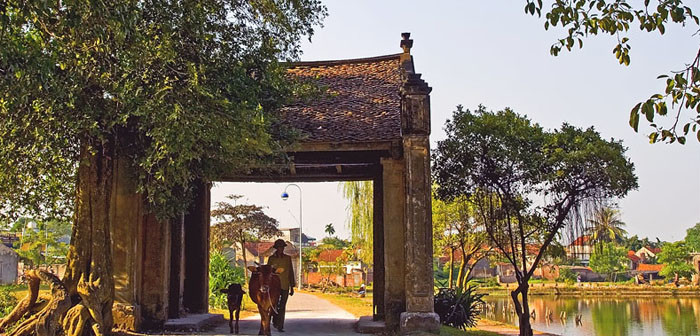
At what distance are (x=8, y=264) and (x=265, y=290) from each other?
3232 centimetres

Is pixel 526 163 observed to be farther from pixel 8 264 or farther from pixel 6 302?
pixel 8 264

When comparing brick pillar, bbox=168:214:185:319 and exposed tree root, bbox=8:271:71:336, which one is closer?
exposed tree root, bbox=8:271:71:336

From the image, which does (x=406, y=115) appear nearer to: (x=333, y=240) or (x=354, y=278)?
(x=354, y=278)

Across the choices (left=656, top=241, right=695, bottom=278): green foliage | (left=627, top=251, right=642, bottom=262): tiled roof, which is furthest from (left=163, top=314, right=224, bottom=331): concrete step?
(left=627, top=251, right=642, bottom=262): tiled roof

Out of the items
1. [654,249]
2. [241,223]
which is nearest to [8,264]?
[241,223]

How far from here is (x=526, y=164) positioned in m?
13.2

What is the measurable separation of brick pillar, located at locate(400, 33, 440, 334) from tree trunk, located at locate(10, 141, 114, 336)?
4.20 metres

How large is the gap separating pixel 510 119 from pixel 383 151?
323 centimetres

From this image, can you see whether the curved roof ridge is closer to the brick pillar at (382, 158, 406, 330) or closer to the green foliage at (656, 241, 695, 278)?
the brick pillar at (382, 158, 406, 330)

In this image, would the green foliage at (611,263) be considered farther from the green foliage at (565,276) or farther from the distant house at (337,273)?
the distant house at (337,273)

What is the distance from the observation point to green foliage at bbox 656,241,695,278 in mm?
52000

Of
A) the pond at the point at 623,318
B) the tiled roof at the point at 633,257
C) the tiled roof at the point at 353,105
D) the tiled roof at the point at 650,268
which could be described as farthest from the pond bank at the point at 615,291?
the tiled roof at the point at 353,105

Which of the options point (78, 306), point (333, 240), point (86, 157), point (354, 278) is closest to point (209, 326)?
point (78, 306)

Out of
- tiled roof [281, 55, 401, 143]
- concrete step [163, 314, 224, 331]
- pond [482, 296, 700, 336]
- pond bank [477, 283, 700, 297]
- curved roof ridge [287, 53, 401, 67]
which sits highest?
curved roof ridge [287, 53, 401, 67]
